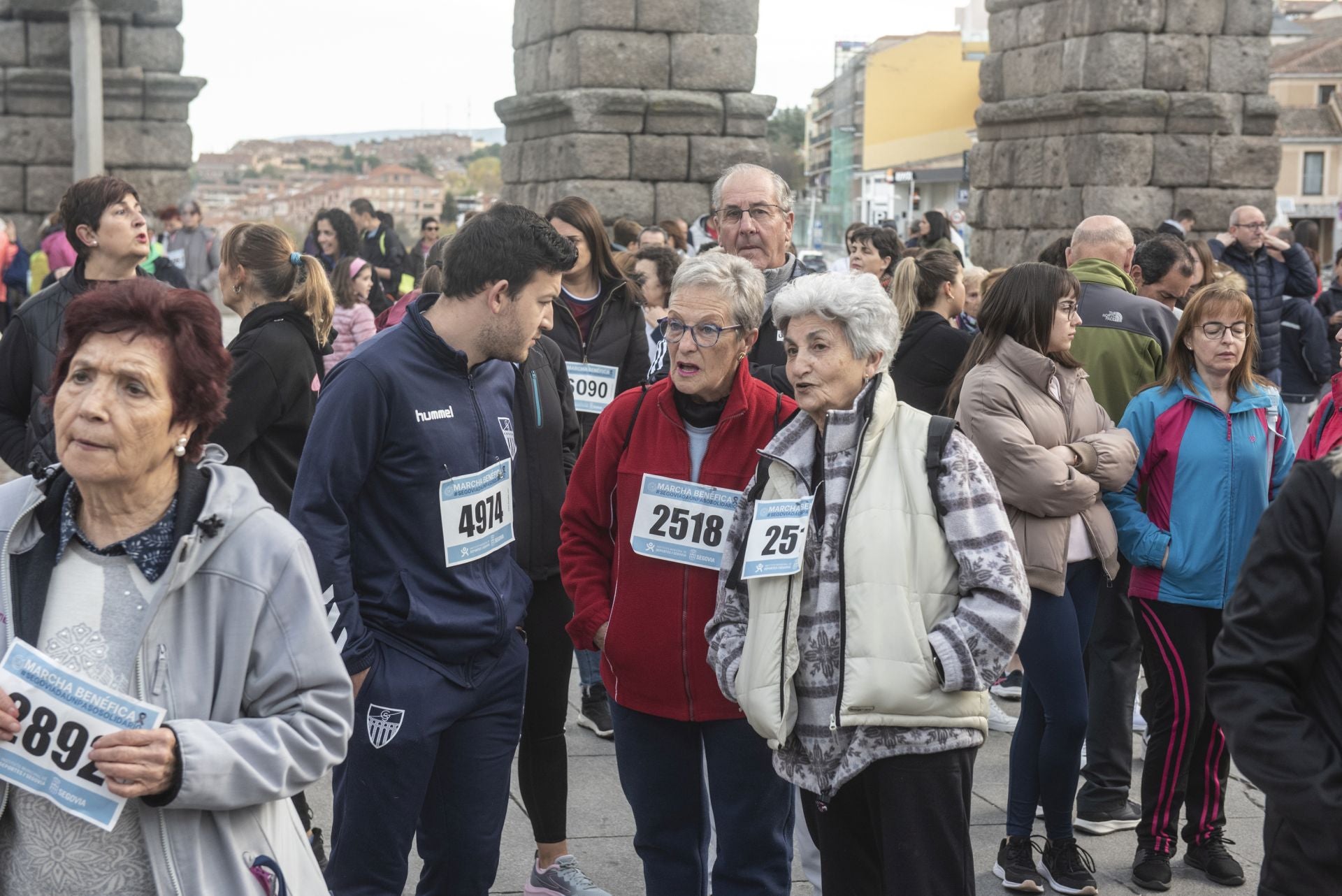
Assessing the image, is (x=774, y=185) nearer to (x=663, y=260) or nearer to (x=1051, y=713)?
(x=663, y=260)

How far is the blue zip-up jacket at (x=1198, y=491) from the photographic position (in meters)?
4.43

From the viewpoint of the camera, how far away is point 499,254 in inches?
132

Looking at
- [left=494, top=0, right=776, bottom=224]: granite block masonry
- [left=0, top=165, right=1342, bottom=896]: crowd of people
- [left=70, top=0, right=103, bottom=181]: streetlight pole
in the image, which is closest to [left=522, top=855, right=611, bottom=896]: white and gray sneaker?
[left=0, top=165, right=1342, bottom=896]: crowd of people

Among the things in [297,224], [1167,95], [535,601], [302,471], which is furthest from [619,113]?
[297,224]

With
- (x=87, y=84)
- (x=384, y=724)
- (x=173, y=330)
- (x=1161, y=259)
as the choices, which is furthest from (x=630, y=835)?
(x=87, y=84)

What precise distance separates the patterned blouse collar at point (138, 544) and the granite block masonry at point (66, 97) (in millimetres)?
13728

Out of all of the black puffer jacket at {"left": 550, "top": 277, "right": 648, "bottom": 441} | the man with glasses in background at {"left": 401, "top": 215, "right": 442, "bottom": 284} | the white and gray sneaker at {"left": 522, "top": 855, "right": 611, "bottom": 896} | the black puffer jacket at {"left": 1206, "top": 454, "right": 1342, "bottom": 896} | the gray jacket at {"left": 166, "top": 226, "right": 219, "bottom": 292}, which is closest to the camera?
the black puffer jacket at {"left": 1206, "top": 454, "right": 1342, "bottom": 896}

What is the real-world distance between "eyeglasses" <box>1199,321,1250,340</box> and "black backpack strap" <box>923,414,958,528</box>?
5.80 feet

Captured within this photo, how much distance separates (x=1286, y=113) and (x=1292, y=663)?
2666 inches

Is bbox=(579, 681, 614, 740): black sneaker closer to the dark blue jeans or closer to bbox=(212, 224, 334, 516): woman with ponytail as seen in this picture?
bbox=(212, 224, 334, 516): woman with ponytail

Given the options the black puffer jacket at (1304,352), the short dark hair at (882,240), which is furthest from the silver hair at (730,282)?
the black puffer jacket at (1304,352)

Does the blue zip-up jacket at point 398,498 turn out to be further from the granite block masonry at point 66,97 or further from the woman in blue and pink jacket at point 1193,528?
the granite block masonry at point 66,97

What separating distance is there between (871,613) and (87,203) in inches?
124

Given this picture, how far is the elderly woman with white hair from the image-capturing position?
9.96 ft
